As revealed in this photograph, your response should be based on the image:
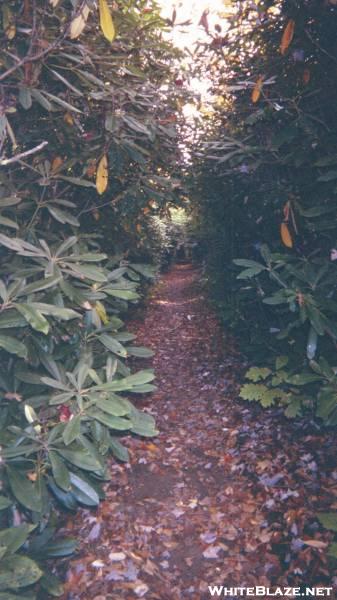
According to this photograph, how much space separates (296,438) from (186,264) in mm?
11894

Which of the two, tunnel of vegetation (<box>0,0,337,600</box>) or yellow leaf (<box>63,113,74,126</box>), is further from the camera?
yellow leaf (<box>63,113,74,126</box>)

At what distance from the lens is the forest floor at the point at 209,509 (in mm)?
2348

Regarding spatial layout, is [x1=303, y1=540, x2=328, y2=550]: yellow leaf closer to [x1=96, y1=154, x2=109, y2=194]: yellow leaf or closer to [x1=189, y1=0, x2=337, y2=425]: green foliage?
[x1=189, y1=0, x2=337, y2=425]: green foliage

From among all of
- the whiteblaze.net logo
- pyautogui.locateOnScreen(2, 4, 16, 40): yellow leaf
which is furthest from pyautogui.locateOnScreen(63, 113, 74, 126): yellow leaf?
the whiteblaze.net logo

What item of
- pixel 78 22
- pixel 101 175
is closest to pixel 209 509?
pixel 101 175

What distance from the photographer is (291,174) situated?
3.21 m

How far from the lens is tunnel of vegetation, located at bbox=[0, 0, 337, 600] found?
2.00 meters

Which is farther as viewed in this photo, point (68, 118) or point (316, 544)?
point (68, 118)

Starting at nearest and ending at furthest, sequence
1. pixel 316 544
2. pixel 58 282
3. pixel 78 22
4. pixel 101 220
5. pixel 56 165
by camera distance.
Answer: pixel 78 22, pixel 58 282, pixel 316 544, pixel 56 165, pixel 101 220

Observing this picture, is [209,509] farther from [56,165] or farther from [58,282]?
[56,165]

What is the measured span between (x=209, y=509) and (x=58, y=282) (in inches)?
70.6

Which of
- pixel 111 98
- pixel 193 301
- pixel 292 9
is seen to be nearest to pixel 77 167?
pixel 111 98

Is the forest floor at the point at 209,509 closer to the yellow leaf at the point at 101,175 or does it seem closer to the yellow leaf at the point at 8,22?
the yellow leaf at the point at 101,175

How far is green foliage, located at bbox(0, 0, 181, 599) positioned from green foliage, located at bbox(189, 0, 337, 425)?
30.3 inches
